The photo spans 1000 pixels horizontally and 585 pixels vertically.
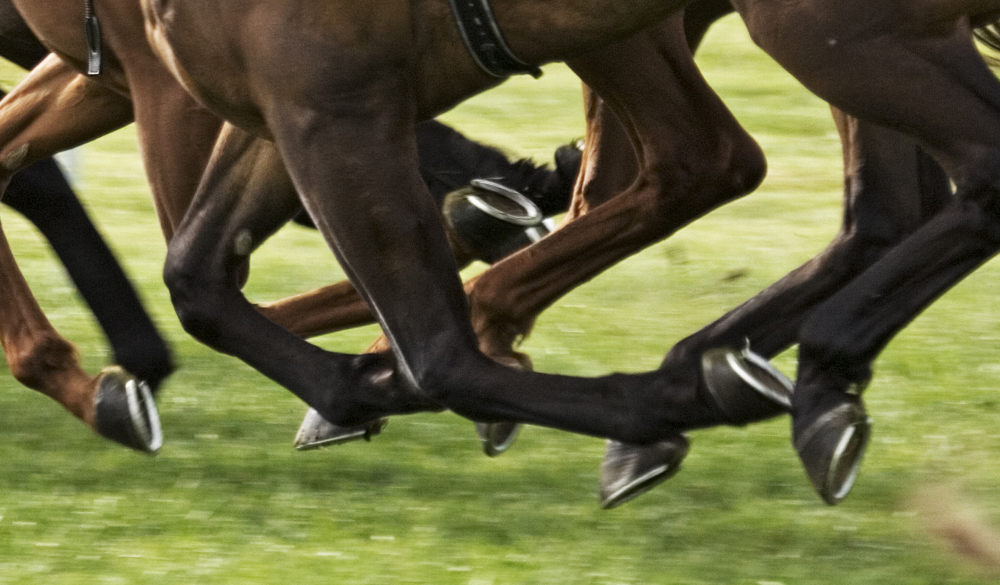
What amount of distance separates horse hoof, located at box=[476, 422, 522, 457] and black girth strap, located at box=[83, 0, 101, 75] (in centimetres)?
119

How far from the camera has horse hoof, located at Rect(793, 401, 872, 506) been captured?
3.14 m

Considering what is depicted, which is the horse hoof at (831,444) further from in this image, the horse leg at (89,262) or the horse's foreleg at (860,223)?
the horse leg at (89,262)

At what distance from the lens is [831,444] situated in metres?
3.14

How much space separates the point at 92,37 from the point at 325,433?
106cm

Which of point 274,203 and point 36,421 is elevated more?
point 274,203

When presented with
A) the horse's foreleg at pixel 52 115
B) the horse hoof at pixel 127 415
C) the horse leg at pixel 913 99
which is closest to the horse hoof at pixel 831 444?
the horse leg at pixel 913 99

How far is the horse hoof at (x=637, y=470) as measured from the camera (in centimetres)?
353

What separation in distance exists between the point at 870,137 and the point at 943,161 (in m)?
0.73

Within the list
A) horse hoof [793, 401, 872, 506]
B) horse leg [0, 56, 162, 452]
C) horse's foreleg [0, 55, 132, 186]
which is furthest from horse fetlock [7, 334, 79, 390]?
horse hoof [793, 401, 872, 506]

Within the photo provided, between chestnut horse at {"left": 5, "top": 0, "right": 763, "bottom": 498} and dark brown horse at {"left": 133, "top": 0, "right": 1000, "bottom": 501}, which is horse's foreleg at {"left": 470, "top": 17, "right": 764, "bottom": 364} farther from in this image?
dark brown horse at {"left": 133, "top": 0, "right": 1000, "bottom": 501}

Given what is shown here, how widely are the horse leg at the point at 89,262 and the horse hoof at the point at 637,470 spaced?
124 centimetres

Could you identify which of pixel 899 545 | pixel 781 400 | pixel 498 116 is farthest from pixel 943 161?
pixel 498 116

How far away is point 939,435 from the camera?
430 cm

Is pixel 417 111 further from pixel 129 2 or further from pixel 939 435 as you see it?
pixel 939 435
